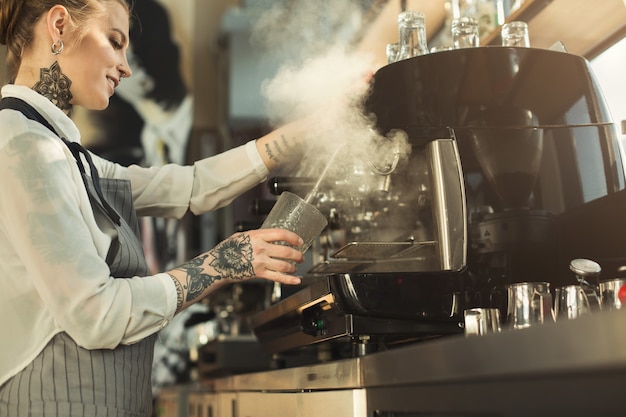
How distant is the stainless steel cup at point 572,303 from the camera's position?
1.15m

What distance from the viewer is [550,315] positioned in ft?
3.83

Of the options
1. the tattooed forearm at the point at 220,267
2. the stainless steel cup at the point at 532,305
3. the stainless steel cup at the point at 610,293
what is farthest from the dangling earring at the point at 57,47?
the stainless steel cup at the point at 610,293

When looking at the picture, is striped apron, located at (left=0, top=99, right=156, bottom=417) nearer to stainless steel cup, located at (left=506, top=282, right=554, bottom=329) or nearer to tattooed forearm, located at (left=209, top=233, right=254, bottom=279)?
tattooed forearm, located at (left=209, top=233, right=254, bottom=279)

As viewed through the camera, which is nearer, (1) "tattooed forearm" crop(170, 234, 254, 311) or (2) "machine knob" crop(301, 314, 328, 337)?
(1) "tattooed forearm" crop(170, 234, 254, 311)

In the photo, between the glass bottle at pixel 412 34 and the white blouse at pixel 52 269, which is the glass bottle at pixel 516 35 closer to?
the glass bottle at pixel 412 34

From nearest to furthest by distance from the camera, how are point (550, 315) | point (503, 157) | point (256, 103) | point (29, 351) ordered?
point (550, 315) < point (29, 351) < point (503, 157) < point (256, 103)

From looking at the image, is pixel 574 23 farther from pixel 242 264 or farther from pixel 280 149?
pixel 242 264

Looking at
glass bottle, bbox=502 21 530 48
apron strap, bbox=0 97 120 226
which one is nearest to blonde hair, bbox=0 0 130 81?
apron strap, bbox=0 97 120 226

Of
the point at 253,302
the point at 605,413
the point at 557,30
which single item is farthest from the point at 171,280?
the point at 253,302

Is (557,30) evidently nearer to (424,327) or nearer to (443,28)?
(443,28)

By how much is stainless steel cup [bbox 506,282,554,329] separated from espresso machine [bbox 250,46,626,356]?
0.20 metres

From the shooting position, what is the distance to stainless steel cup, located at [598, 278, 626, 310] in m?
1.15

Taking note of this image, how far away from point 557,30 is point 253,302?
5.82ft

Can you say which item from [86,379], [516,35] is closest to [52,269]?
[86,379]
